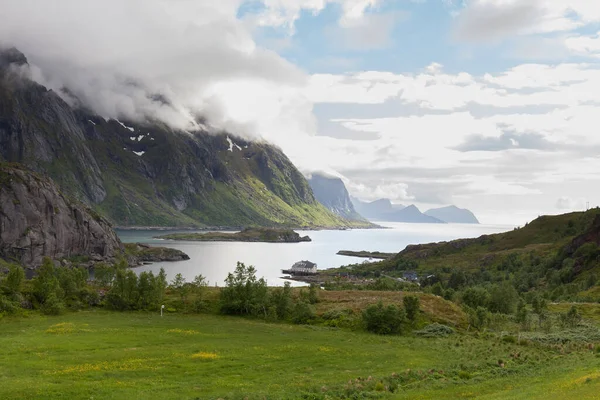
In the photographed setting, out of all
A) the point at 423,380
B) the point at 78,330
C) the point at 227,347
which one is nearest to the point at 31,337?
the point at 78,330

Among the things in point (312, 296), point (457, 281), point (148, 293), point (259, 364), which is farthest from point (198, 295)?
point (457, 281)

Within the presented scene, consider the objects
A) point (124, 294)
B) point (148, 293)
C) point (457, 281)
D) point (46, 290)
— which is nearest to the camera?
point (46, 290)

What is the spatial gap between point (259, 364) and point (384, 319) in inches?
1227

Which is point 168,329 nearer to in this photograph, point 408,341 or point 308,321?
point 308,321

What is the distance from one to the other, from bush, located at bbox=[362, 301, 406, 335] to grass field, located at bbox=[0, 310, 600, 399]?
12.7 feet

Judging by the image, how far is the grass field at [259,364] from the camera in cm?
3359

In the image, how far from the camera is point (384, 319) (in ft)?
231

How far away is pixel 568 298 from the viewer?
402 feet

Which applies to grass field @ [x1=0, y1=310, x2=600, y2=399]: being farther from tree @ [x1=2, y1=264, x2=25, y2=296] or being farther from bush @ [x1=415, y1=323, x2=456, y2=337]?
tree @ [x1=2, y1=264, x2=25, y2=296]

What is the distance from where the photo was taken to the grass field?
33.6m

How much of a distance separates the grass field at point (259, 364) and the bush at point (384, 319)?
3879 mm

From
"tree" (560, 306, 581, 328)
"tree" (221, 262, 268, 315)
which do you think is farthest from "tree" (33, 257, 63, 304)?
"tree" (560, 306, 581, 328)

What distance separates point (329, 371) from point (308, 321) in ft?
116

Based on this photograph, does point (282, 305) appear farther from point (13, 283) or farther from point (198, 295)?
point (13, 283)
